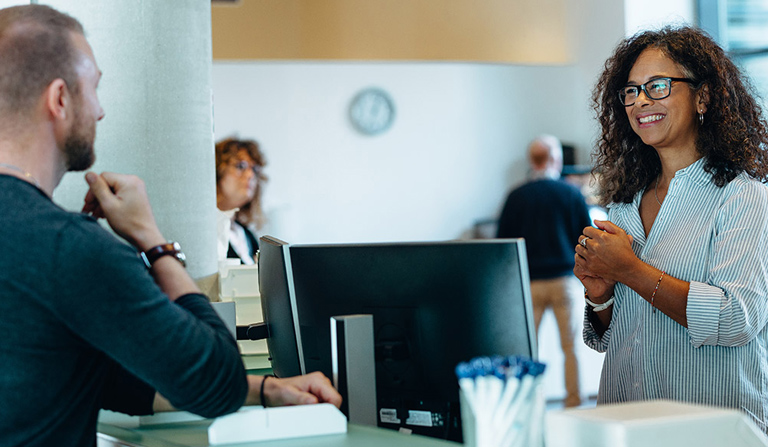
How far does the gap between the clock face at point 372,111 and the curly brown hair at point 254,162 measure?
298 cm

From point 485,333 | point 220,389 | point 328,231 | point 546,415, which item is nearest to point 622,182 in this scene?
point 485,333

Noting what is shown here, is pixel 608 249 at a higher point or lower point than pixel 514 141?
lower

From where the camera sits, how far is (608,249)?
196 cm

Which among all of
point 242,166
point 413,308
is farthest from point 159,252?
point 242,166

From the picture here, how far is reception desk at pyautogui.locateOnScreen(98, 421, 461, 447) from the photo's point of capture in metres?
1.42

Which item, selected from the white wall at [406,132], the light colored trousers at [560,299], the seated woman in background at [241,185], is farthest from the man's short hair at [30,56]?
the white wall at [406,132]

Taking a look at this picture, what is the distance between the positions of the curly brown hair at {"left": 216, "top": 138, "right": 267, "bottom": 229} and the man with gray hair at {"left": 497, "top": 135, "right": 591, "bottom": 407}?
178cm

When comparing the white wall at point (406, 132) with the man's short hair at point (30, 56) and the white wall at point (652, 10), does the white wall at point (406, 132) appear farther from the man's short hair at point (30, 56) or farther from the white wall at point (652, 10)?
the man's short hair at point (30, 56)

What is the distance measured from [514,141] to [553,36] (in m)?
1.16

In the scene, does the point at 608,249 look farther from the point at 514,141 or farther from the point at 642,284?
the point at 514,141

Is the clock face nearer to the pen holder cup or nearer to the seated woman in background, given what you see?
the seated woman in background

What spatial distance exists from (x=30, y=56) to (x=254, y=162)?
9.43 ft

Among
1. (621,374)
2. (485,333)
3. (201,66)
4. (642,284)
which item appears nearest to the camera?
(485,333)

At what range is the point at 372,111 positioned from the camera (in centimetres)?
721
